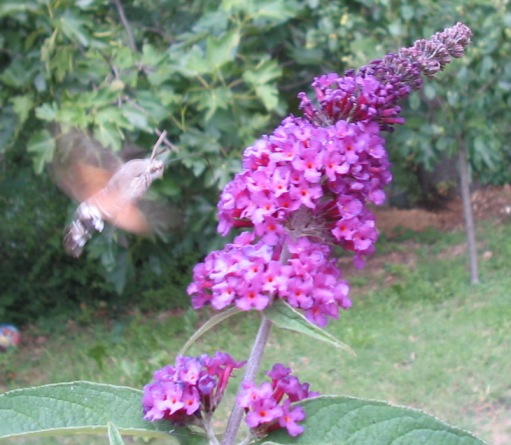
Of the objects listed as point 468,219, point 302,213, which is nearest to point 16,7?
point 302,213

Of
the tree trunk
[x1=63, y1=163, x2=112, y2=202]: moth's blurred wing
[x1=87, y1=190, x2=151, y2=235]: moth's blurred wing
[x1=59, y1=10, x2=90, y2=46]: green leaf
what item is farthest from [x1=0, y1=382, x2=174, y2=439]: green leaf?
the tree trunk

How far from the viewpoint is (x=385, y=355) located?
421 cm

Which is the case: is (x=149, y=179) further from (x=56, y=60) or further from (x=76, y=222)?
(x=56, y=60)

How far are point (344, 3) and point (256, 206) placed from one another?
11.7 feet

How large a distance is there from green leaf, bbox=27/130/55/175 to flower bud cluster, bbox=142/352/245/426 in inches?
95.5

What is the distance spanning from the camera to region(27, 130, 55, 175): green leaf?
3.56m

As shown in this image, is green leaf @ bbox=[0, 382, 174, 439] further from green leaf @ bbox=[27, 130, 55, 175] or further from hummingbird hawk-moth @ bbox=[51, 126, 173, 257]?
green leaf @ bbox=[27, 130, 55, 175]

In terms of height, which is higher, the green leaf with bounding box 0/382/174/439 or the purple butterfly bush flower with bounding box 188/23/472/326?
the purple butterfly bush flower with bounding box 188/23/472/326

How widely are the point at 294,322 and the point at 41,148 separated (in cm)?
275

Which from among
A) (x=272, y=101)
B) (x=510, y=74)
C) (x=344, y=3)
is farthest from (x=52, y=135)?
(x=510, y=74)

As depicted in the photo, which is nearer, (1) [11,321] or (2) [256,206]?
(2) [256,206]

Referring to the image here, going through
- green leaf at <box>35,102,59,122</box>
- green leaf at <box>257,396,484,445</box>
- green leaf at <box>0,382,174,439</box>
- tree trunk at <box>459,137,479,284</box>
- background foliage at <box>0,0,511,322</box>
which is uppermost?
green leaf at <box>0,382,174,439</box>

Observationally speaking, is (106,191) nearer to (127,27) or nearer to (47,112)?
(47,112)

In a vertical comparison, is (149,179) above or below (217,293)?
below
